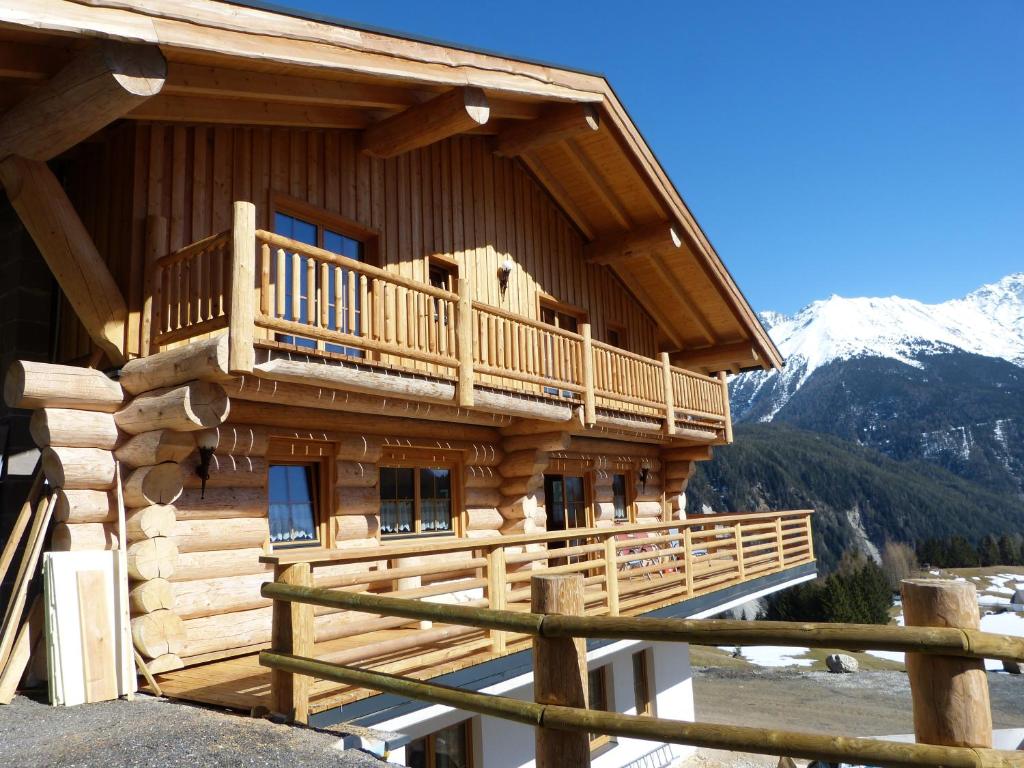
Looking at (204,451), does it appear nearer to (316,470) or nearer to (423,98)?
(316,470)

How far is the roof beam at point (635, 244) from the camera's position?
13477mm

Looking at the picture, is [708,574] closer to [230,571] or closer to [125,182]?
[230,571]

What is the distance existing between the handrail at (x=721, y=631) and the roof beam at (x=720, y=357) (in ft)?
43.4

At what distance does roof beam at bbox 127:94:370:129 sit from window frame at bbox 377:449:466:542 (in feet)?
13.6

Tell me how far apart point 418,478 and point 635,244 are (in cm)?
628

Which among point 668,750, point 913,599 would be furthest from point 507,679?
point 668,750

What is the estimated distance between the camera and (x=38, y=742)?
4863 millimetres

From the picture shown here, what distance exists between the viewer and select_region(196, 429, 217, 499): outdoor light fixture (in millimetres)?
6922

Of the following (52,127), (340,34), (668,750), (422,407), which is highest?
(340,34)

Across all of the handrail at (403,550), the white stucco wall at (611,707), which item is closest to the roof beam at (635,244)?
the handrail at (403,550)

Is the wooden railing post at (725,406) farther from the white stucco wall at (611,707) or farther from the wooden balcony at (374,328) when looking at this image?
the white stucco wall at (611,707)

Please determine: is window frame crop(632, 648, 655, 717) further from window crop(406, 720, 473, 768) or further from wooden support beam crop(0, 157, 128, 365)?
wooden support beam crop(0, 157, 128, 365)

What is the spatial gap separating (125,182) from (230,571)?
13.3 ft

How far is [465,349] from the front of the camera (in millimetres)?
8570
